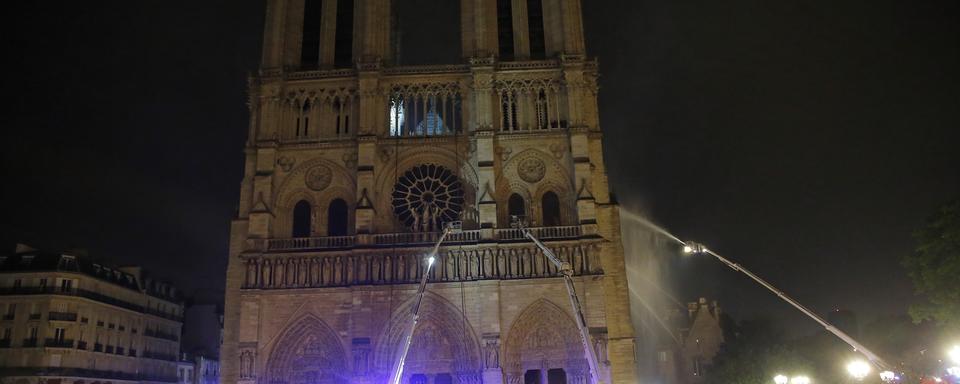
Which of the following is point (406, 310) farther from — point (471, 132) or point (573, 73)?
point (573, 73)

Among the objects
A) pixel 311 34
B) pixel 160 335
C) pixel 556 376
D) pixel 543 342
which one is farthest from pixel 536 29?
pixel 160 335

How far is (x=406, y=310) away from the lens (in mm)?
32594

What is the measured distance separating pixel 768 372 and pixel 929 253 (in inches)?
674

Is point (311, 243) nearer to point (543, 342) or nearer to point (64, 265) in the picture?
point (543, 342)

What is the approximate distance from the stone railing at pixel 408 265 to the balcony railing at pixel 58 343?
12216 millimetres

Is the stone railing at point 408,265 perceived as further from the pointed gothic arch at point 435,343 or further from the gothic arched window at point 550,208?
the gothic arched window at point 550,208

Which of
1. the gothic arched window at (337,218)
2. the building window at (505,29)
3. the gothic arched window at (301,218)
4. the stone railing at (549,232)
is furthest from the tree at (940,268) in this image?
the gothic arched window at (301,218)

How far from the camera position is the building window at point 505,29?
38750 mm

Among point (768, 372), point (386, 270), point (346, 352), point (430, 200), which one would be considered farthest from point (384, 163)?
point (768, 372)

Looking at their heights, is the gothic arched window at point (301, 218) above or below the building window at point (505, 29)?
below

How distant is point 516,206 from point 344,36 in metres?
12.7

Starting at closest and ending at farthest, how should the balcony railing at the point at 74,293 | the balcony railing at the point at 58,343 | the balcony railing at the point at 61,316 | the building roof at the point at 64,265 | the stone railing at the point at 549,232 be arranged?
the stone railing at the point at 549,232, the balcony railing at the point at 58,343, the balcony railing at the point at 61,316, the balcony railing at the point at 74,293, the building roof at the point at 64,265

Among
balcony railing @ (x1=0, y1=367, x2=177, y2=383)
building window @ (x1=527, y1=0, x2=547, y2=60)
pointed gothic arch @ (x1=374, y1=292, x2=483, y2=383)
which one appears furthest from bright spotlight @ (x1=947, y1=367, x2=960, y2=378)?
balcony railing @ (x1=0, y1=367, x2=177, y2=383)

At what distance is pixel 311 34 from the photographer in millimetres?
39562
